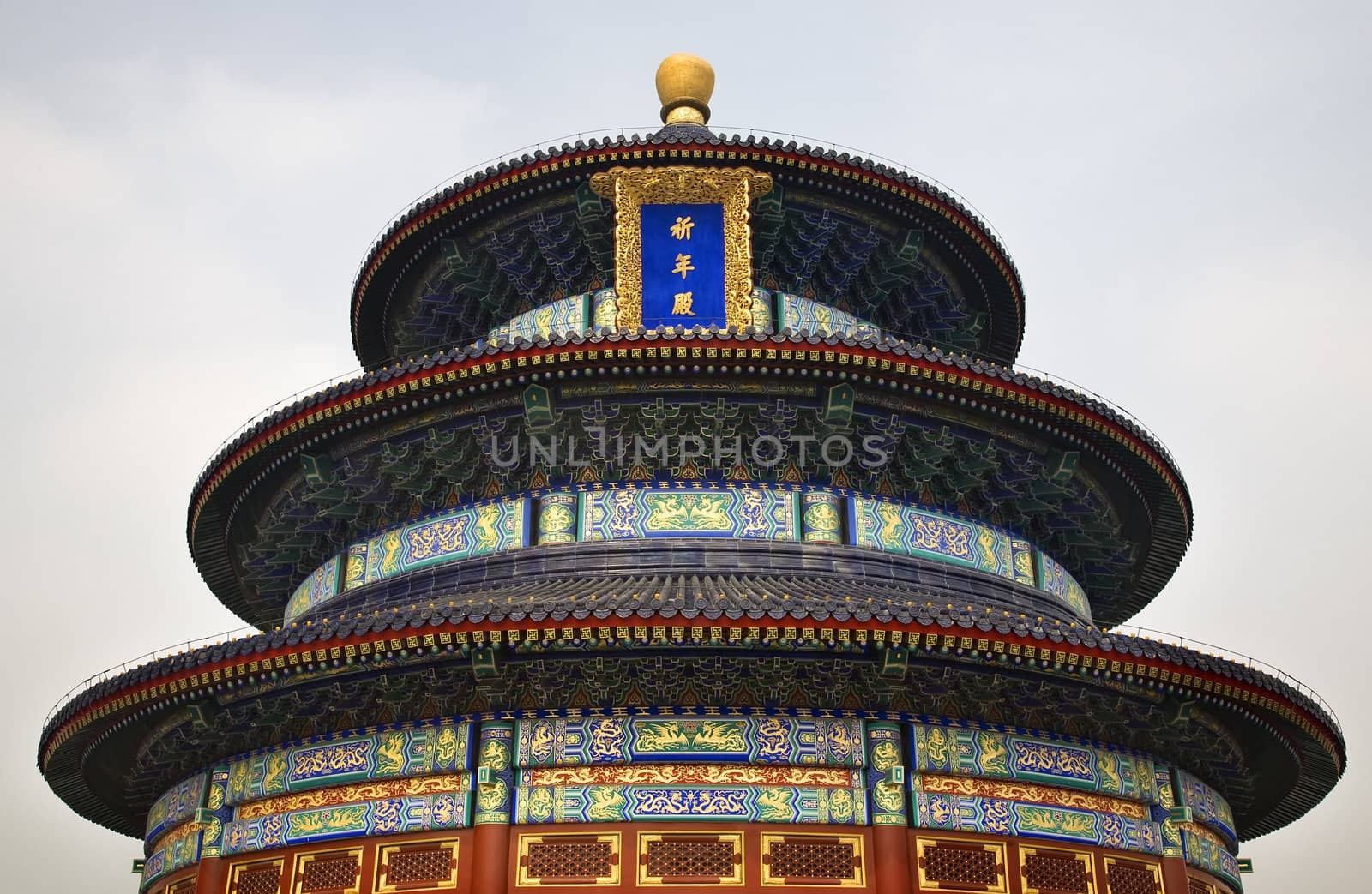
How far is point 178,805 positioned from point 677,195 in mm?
10155

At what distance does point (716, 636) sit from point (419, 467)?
589 cm

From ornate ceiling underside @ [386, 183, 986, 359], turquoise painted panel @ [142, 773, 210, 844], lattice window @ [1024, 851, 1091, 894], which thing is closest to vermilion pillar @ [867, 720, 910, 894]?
lattice window @ [1024, 851, 1091, 894]

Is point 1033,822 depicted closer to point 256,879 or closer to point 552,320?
point 256,879

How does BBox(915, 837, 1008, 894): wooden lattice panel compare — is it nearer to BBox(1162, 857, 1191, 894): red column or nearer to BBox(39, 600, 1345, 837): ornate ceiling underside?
BBox(39, 600, 1345, 837): ornate ceiling underside

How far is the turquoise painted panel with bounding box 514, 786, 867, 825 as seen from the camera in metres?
12.2

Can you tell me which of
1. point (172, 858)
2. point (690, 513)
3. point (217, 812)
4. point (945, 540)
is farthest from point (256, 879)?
point (945, 540)

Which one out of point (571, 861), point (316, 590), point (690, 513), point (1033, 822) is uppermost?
point (316, 590)

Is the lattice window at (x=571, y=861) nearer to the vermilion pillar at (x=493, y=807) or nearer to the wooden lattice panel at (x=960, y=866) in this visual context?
the vermilion pillar at (x=493, y=807)

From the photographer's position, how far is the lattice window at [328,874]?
42.1 feet

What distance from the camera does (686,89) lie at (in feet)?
69.8

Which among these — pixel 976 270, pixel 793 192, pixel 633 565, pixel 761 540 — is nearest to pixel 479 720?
pixel 633 565

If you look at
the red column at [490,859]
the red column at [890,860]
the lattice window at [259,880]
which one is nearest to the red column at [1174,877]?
the red column at [890,860]

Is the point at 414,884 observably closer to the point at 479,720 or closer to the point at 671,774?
the point at 479,720

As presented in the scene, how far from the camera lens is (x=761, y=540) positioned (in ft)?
48.6
